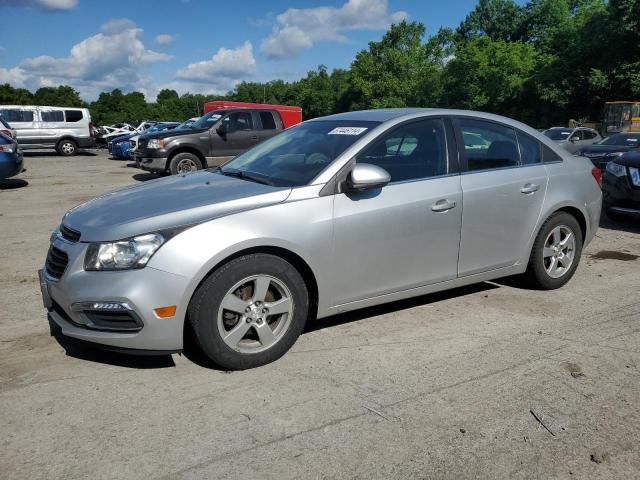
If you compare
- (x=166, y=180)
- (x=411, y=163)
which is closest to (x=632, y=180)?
(x=411, y=163)

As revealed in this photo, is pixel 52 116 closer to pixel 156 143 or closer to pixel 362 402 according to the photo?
pixel 156 143

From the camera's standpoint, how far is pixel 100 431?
2818 mm

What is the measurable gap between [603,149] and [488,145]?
9.71 m

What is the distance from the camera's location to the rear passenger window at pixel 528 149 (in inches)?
188

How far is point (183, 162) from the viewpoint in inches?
520

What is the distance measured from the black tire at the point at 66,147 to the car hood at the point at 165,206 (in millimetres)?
23215

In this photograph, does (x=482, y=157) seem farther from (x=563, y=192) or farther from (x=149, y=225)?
(x=149, y=225)

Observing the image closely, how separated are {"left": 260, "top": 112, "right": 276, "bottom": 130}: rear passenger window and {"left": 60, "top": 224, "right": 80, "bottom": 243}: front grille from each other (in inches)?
424

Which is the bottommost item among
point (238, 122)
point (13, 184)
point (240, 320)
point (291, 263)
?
point (13, 184)

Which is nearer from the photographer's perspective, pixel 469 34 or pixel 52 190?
pixel 52 190

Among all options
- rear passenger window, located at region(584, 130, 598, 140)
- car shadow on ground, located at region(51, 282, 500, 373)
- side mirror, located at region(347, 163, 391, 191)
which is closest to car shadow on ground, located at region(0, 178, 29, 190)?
car shadow on ground, located at region(51, 282, 500, 373)

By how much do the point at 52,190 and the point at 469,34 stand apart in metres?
79.3

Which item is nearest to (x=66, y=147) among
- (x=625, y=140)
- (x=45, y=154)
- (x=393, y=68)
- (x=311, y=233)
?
(x=45, y=154)

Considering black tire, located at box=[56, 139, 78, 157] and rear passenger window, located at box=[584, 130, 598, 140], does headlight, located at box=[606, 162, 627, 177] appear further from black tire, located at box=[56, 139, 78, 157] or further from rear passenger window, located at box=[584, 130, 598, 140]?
black tire, located at box=[56, 139, 78, 157]
